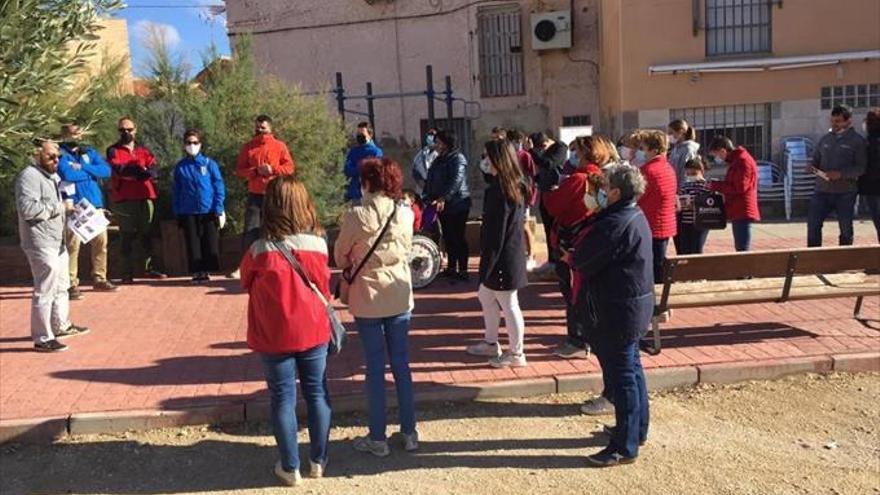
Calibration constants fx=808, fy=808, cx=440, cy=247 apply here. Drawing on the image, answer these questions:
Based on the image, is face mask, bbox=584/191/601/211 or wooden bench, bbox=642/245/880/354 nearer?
face mask, bbox=584/191/601/211

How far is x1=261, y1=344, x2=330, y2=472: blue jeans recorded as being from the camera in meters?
4.39

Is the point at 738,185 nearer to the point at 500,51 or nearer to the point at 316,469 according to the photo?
the point at 316,469

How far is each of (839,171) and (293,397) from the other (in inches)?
252

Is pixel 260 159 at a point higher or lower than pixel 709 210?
higher

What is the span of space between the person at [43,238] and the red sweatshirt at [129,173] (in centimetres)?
258

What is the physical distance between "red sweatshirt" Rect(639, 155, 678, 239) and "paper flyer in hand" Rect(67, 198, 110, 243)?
549cm

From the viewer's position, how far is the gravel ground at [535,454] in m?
4.43

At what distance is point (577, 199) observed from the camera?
586 cm

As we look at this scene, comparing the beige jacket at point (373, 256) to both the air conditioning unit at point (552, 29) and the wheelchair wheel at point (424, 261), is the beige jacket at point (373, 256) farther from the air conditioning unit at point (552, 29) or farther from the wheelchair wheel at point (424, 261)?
the air conditioning unit at point (552, 29)

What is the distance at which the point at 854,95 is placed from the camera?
1558cm

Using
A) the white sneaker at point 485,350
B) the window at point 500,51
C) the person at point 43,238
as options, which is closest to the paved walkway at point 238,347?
the white sneaker at point 485,350

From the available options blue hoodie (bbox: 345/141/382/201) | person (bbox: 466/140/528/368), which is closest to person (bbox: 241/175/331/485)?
person (bbox: 466/140/528/368)

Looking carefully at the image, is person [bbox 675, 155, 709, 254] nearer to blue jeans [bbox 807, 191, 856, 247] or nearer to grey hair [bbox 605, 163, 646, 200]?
blue jeans [bbox 807, 191, 856, 247]

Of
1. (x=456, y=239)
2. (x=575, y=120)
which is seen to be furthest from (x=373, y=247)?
(x=575, y=120)
